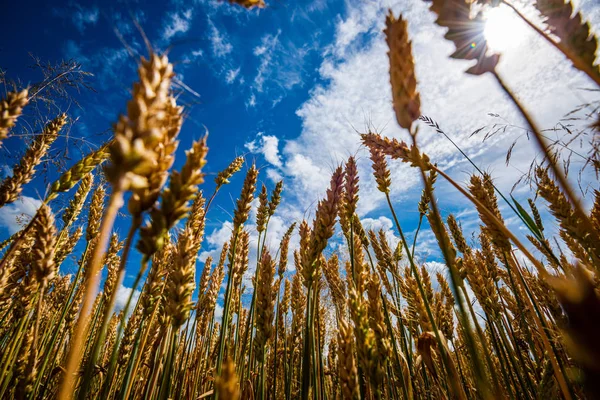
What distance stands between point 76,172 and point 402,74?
7.56 feet

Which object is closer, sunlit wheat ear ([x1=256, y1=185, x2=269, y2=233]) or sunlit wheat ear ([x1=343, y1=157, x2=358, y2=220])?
sunlit wheat ear ([x1=343, y1=157, x2=358, y2=220])

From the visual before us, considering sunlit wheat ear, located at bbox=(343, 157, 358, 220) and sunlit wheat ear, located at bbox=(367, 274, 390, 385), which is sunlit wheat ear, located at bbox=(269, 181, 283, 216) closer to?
sunlit wheat ear, located at bbox=(343, 157, 358, 220)

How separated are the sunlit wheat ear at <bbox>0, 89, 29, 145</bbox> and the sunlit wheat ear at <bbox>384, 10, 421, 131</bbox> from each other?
7.09 feet

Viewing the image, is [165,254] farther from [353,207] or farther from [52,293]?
[52,293]

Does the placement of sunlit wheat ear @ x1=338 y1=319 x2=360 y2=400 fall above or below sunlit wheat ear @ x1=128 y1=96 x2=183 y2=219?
below

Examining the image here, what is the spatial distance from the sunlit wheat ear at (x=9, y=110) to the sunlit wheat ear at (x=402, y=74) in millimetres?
2161

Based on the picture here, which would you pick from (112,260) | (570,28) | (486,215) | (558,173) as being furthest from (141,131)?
(112,260)

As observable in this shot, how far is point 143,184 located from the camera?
780 mm

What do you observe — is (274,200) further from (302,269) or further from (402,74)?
(402,74)

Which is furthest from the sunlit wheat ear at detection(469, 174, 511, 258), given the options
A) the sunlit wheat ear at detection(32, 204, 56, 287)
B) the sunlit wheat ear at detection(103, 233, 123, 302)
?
the sunlit wheat ear at detection(103, 233, 123, 302)

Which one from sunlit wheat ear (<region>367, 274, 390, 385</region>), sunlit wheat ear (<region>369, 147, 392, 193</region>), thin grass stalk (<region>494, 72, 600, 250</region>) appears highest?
sunlit wheat ear (<region>369, 147, 392, 193</region>)

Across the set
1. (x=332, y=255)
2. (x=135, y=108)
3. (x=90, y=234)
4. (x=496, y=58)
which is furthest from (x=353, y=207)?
(x=90, y=234)

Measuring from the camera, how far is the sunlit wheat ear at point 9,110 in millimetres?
1544

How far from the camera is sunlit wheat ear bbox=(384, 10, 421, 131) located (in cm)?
121
